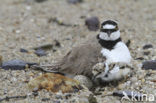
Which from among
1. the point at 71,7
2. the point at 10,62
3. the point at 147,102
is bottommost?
the point at 147,102

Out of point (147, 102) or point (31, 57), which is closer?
point (147, 102)

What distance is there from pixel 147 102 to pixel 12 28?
438cm

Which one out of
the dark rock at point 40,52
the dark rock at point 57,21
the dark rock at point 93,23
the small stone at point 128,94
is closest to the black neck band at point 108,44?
the small stone at point 128,94

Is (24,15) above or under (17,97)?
above

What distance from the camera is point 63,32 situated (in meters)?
7.62

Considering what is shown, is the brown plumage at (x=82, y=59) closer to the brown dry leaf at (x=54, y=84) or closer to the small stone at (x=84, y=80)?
the small stone at (x=84, y=80)

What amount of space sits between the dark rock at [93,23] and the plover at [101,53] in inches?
91.1

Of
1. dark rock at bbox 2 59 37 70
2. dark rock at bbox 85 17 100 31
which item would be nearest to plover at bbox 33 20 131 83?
dark rock at bbox 2 59 37 70

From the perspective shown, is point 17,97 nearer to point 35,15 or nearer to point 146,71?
point 146,71

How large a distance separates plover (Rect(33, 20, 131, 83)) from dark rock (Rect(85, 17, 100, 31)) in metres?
2.31

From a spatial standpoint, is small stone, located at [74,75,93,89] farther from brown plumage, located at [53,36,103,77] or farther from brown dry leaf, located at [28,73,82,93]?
brown dry leaf, located at [28,73,82,93]

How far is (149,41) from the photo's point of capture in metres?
6.88

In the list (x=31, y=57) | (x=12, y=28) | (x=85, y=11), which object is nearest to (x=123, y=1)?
(x=85, y=11)

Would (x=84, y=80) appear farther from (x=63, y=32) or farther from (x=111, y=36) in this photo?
(x=63, y=32)
